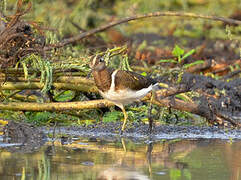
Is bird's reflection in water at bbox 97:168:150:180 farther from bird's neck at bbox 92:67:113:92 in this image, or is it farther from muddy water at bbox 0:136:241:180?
bird's neck at bbox 92:67:113:92

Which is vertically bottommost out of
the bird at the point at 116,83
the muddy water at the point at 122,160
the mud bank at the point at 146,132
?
the mud bank at the point at 146,132

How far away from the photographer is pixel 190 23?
48.0 feet

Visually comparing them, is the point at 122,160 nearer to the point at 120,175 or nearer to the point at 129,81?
the point at 120,175

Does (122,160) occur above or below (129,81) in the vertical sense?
below

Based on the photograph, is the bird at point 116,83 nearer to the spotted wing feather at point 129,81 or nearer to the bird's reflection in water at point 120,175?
the spotted wing feather at point 129,81

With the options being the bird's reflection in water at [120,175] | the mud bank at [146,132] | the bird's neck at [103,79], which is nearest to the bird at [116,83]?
the bird's neck at [103,79]

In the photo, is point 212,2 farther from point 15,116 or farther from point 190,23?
point 15,116

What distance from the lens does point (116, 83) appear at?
19.7 ft

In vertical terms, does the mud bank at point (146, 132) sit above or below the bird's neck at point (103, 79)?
below

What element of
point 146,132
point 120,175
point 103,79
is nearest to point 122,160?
point 120,175

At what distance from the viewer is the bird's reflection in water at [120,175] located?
4.27 meters

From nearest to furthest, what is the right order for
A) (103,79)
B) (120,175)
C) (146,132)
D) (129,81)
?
1. (120,175)
2. (103,79)
3. (129,81)
4. (146,132)

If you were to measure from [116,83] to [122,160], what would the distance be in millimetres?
1251

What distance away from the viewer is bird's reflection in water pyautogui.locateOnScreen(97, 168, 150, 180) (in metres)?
4.27
